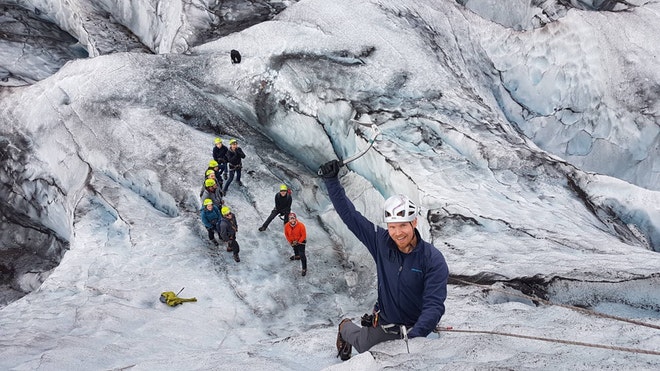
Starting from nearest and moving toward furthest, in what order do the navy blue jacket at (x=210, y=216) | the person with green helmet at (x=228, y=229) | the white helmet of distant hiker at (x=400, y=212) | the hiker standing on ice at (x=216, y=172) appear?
the white helmet of distant hiker at (x=400, y=212) → the person with green helmet at (x=228, y=229) → the navy blue jacket at (x=210, y=216) → the hiker standing on ice at (x=216, y=172)

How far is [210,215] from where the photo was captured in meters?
9.93

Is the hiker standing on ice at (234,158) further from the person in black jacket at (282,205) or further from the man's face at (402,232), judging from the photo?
the man's face at (402,232)

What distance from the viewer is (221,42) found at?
48.2ft

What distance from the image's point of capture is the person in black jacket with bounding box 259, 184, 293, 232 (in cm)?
1052

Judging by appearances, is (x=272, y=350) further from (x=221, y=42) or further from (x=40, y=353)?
(x=221, y=42)

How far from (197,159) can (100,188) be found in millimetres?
2242

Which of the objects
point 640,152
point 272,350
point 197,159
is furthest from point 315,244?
point 640,152

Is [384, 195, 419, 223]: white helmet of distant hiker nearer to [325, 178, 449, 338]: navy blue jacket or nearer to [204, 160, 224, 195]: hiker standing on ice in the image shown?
[325, 178, 449, 338]: navy blue jacket

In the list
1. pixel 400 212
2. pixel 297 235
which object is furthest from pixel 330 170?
pixel 297 235

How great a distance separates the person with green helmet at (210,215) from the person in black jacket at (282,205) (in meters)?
1.22

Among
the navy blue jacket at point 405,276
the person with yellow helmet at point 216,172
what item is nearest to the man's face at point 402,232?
the navy blue jacket at point 405,276

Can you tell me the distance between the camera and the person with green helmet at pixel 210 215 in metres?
9.76

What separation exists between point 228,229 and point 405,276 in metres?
6.51

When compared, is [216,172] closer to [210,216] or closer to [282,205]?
[210,216]
